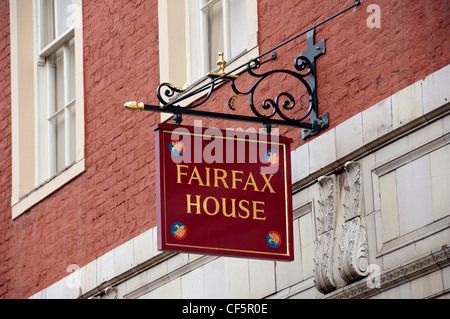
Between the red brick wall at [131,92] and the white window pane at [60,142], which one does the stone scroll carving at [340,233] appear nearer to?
the red brick wall at [131,92]

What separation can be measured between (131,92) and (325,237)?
3592 mm

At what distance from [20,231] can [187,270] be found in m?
3.38

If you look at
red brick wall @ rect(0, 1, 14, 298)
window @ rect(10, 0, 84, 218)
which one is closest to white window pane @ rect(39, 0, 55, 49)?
window @ rect(10, 0, 84, 218)

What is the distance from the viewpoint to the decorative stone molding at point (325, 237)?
10.0 metres

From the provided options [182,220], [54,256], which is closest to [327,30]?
[182,220]

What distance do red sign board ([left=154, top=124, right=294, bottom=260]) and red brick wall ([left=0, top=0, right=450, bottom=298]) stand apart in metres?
0.85

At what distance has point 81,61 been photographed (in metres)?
14.1

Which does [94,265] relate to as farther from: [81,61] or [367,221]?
[367,221]

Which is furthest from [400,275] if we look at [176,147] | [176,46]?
[176,46]

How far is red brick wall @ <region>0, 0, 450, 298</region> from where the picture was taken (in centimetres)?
985

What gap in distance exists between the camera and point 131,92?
13148mm

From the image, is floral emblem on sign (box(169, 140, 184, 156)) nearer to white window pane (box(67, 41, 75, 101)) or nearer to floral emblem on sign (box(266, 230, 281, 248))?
floral emblem on sign (box(266, 230, 281, 248))

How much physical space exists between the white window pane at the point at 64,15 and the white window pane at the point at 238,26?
302 centimetres

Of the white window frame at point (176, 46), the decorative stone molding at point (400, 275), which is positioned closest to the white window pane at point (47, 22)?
the white window frame at point (176, 46)
